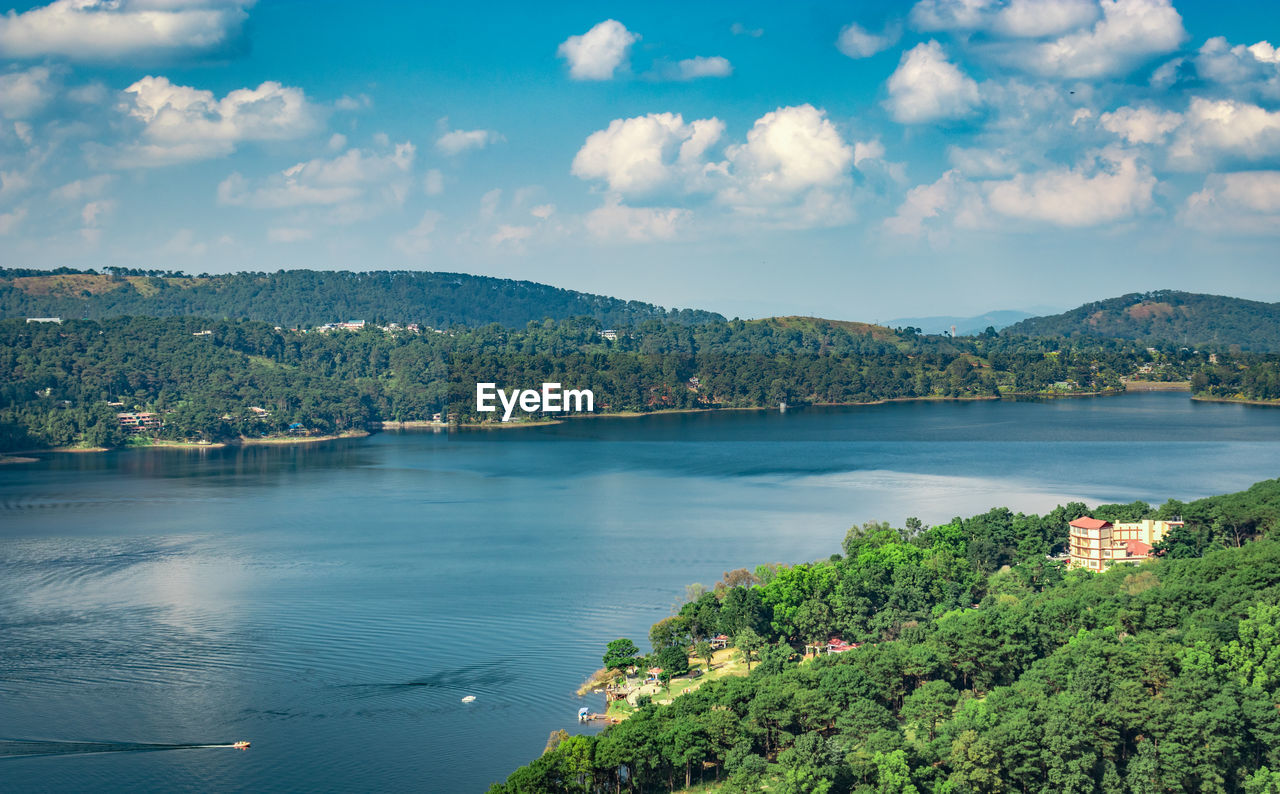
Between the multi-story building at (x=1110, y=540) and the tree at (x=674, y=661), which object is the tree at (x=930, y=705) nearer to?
the tree at (x=674, y=661)

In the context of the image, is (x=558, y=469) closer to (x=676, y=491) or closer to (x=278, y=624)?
(x=676, y=491)

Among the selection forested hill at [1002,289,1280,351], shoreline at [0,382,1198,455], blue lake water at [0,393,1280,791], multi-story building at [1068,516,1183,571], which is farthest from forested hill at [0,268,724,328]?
multi-story building at [1068,516,1183,571]

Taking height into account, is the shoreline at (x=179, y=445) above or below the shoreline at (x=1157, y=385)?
below

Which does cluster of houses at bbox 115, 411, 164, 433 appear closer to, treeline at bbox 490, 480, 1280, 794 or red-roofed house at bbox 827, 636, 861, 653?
treeline at bbox 490, 480, 1280, 794

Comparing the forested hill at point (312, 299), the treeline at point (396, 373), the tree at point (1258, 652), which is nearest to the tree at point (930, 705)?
the tree at point (1258, 652)

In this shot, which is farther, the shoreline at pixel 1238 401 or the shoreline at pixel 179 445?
the shoreline at pixel 1238 401
